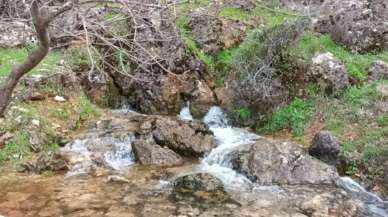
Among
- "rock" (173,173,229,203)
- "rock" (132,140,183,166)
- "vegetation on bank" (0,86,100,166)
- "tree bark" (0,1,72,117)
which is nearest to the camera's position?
"tree bark" (0,1,72,117)

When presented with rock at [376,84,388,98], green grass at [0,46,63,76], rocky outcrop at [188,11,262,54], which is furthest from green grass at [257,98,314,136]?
green grass at [0,46,63,76]

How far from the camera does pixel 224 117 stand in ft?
30.5

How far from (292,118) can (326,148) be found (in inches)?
56.7

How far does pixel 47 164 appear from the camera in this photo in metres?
7.06

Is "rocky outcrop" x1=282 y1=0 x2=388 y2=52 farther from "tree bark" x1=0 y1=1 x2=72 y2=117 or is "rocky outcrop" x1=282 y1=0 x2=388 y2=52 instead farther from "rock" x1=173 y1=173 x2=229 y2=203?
"tree bark" x1=0 y1=1 x2=72 y2=117

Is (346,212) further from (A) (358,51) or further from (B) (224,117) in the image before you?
(A) (358,51)

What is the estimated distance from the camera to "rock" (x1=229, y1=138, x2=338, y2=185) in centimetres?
686

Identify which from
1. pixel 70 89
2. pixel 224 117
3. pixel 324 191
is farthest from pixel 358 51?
pixel 70 89

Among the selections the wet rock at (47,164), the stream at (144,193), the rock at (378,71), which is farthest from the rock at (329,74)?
the wet rock at (47,164)

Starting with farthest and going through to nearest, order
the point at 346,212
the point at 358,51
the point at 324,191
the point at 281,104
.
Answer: the point at 358,51, the point at 281,104, the point at 324,191, the point at 346,212

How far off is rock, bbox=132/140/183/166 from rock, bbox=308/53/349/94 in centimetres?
310

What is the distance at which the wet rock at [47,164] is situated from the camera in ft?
23.1

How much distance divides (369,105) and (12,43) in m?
6.66

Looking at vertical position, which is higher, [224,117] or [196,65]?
[196,65]
